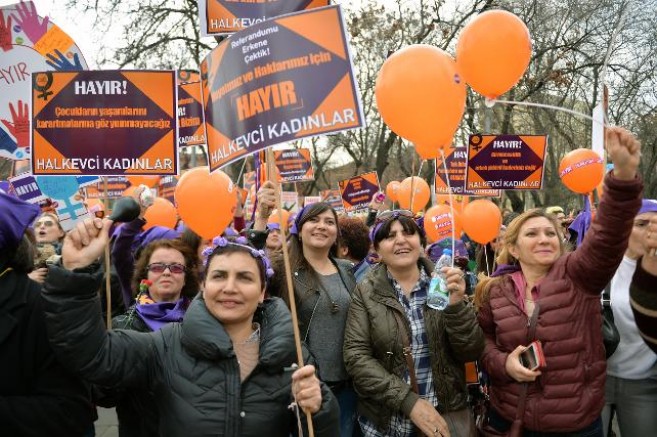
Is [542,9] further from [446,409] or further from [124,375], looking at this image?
[124,375]

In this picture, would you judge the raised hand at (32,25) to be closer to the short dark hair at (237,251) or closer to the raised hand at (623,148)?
the short dark hair at (237,251)

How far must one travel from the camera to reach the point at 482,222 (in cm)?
663

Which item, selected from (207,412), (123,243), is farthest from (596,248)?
(123,243)

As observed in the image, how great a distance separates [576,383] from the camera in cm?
281

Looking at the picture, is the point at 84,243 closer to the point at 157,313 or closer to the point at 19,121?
the point at 157,313

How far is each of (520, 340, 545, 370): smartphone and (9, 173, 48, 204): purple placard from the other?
5276 mm

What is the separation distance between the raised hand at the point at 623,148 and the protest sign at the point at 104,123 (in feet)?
8.22

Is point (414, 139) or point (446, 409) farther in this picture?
point (414, 139)

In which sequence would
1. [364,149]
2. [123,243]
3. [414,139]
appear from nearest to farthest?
[414,139]
[123,243]
[364,149]

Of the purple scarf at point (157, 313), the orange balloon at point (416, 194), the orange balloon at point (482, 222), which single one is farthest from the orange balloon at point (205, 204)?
the orange balloon at point (416, 194)

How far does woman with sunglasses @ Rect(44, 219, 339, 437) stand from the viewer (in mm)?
1918

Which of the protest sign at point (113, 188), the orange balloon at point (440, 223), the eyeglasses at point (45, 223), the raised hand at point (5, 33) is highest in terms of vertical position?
the raised hand at point (5, 33)

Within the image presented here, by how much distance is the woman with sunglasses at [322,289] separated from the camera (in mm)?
3461

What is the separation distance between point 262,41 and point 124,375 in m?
1.45
